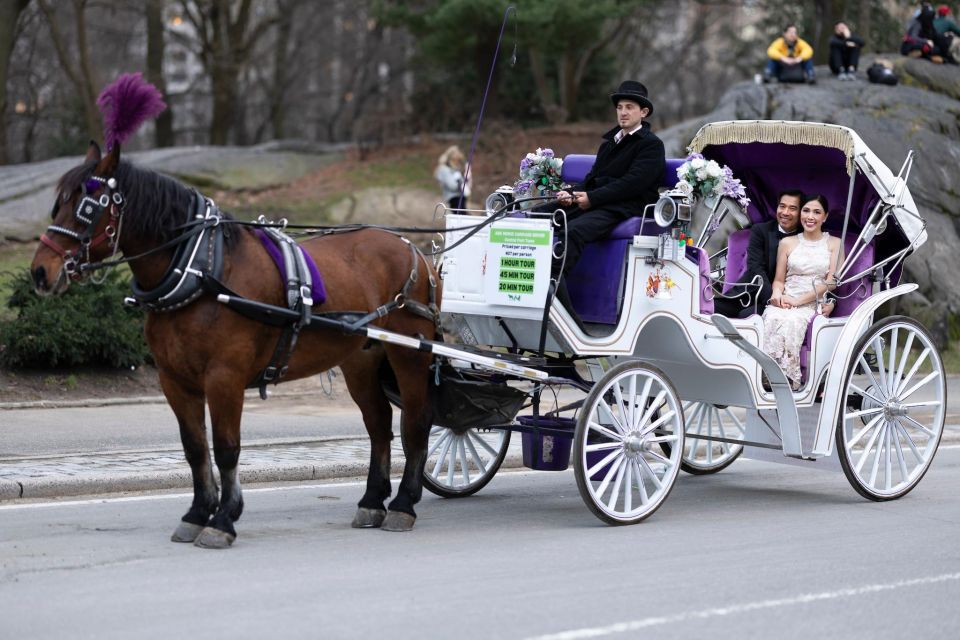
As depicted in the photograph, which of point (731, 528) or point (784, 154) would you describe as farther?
point (784, 154)

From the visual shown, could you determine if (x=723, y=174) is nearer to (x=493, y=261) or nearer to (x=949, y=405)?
(x=493, y=261)

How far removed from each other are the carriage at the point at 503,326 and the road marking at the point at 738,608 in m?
1.78

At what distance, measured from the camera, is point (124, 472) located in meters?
9.16

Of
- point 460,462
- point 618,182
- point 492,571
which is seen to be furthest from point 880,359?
point 492,571

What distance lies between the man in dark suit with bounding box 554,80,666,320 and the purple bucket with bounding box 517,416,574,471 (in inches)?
31.5

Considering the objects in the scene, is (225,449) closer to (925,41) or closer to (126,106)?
(126,106)

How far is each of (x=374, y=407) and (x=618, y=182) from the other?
7.06 ft

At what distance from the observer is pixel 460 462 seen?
9.18 metres

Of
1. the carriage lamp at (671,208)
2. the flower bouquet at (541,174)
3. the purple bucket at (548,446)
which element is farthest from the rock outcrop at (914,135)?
the purple bucket at (548,446)

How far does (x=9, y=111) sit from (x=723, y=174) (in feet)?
104

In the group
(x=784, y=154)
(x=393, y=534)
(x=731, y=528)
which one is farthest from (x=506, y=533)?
(x=784, y=154)

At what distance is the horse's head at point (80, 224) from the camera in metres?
6.85

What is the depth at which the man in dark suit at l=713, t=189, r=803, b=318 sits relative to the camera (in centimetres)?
973

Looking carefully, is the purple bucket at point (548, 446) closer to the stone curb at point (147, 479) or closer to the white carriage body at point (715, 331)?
the white carriage body at point (715, 331)
